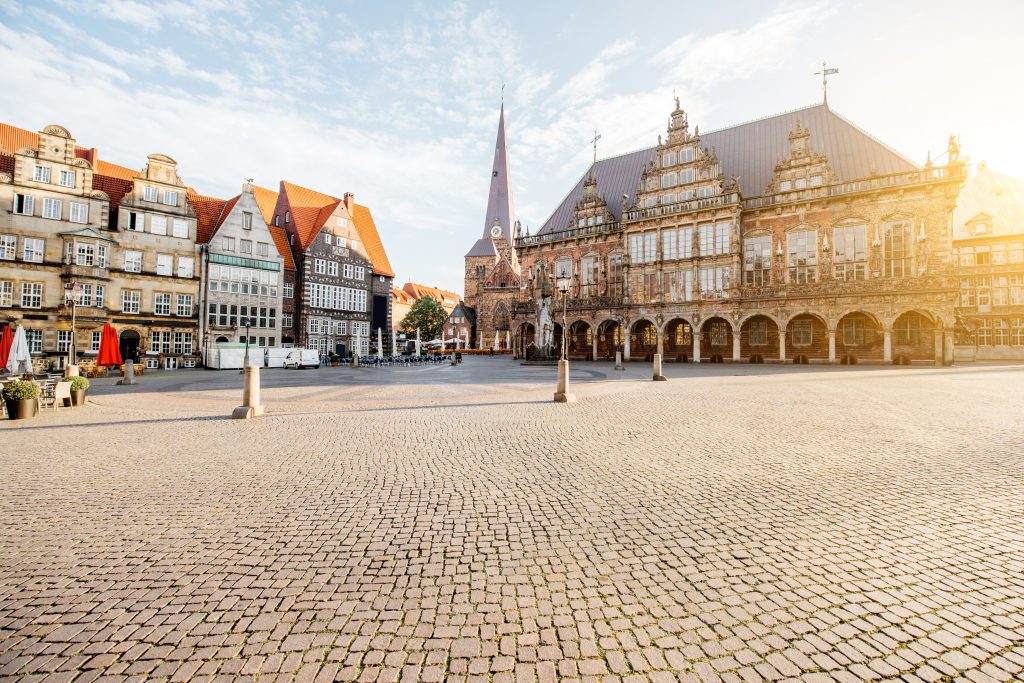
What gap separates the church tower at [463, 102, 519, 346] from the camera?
236 ft

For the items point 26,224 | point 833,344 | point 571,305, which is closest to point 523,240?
point 571,305

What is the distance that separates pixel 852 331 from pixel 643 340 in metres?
14.4

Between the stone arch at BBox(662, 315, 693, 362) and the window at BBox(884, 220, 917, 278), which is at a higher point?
the window at BBox(884, 220, 917, 278)

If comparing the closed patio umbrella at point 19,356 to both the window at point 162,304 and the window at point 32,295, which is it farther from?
the window at point 162,304

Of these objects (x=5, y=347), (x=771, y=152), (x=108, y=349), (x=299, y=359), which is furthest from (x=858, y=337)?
(x=5, y=347)

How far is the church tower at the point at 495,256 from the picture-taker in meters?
71.9

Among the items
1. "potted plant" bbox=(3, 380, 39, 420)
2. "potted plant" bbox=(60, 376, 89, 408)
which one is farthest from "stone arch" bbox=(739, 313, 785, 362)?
"potted plant" bbox=(3, 380, 39, 420)

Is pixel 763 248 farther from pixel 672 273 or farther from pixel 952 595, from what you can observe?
pixel 952 595

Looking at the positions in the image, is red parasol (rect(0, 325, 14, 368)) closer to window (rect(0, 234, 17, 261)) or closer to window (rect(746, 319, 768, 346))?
window (rect(0, 234, 17, 261))

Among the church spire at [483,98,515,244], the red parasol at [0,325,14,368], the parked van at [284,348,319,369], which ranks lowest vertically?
the parked van at [284,348,319,369]

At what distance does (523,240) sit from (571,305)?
29.7 ft

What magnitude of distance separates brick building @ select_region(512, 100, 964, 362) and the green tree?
93.9 ft

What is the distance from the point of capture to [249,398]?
31.6 feet

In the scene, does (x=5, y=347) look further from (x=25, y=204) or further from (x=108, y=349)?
(x=25, y=204)
